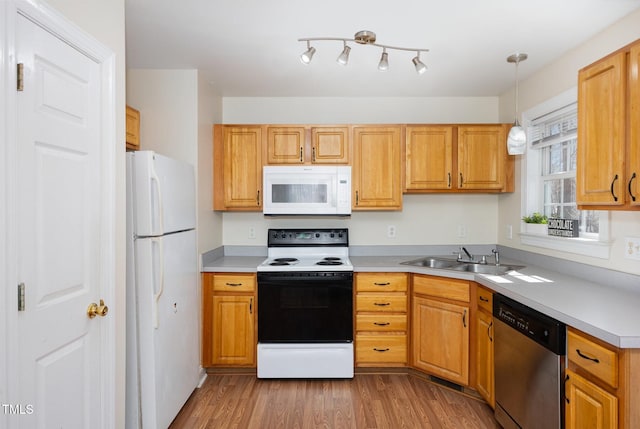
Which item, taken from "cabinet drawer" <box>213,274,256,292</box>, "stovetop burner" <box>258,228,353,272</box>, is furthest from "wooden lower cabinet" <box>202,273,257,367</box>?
"stovetop burner" <box>258,228,353,272</box>

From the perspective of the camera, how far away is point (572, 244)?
90.7 inches

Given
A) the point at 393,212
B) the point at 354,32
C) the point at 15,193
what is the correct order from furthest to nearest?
the point at 393,212 → the point at 354,32 → the point at 15,193

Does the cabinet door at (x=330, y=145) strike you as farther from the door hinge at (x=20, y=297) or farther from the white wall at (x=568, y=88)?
the door hinge at (x=20, y=297)

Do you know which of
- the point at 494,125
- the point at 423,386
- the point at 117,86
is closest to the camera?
the point at 117,86

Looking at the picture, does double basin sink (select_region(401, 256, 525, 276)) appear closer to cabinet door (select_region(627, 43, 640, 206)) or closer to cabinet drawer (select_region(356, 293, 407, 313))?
cabinet drawer (select_region(356, 293, 407, 313))

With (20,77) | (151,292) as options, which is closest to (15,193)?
(20,77)

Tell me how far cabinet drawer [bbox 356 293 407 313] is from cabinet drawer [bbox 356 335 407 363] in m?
0.22

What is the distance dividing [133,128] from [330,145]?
61.1 inches

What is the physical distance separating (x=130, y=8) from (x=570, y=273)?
313 cm

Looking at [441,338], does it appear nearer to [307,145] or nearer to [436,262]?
[436,262]

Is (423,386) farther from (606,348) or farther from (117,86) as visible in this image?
(117,86)

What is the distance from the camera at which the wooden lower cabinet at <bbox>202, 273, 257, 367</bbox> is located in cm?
278

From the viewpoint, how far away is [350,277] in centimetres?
274

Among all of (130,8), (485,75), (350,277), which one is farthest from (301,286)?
(485,75)
